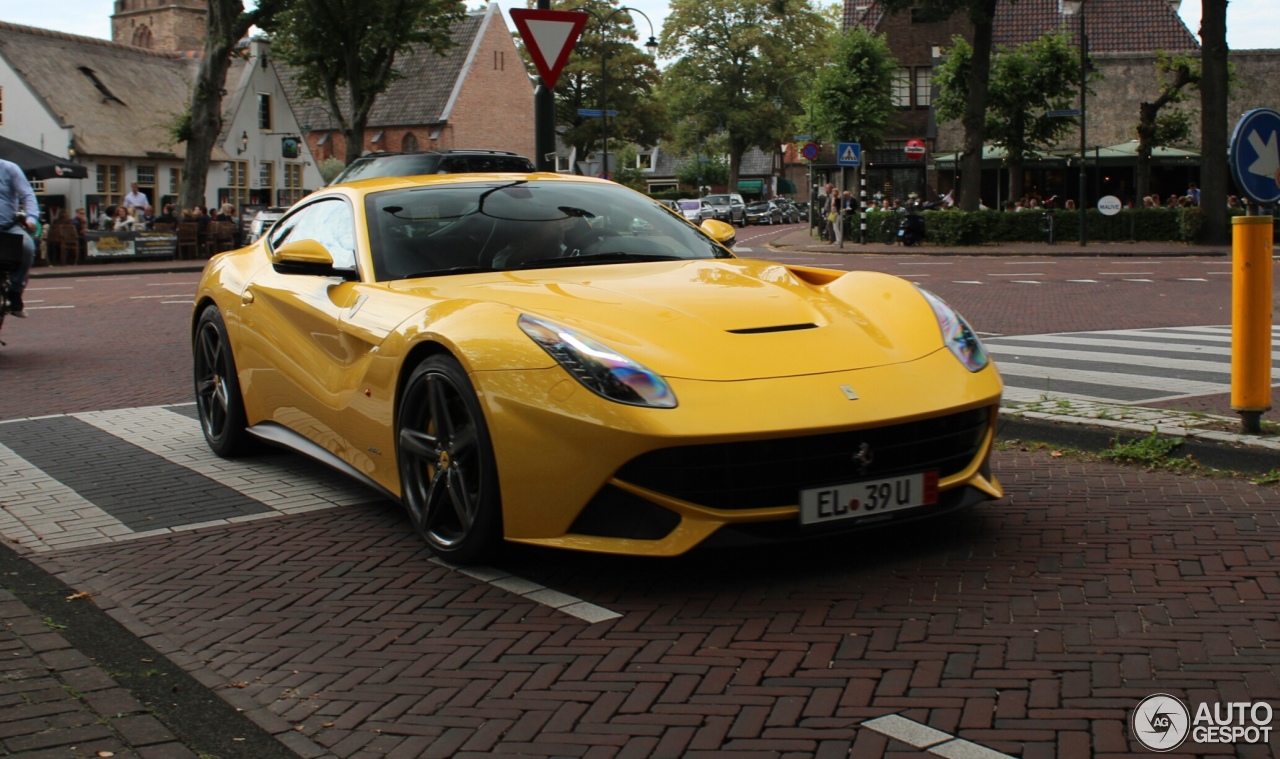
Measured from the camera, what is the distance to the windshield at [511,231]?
5.43 meters

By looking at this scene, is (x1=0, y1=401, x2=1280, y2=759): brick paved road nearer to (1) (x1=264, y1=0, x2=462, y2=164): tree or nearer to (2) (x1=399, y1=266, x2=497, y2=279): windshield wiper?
(2) (x1=399, y1=266, x2=497, y2=279): windshield wiper

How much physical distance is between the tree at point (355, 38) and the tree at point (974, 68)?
53.9 ft

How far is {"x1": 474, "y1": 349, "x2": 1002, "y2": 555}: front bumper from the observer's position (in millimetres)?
4020

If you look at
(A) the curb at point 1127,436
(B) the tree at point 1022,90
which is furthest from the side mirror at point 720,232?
(B) the tree at point 1022,90

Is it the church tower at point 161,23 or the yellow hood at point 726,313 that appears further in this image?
the church tower at point 161,23

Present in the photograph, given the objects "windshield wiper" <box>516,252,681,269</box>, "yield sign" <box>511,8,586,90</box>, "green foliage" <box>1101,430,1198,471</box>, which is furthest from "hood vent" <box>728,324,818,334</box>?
"yield sign" <box>511,8,586,90</box>

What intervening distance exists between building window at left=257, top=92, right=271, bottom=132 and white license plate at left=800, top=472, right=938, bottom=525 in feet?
203

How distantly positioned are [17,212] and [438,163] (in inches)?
197

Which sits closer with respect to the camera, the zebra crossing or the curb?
the curb

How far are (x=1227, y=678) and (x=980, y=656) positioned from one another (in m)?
0.60

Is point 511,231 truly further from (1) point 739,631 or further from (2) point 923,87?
(2) point 923,87

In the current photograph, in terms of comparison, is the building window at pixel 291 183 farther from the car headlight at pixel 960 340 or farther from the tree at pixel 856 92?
the car headlight at pixel 960 340

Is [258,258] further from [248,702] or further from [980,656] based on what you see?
[980,656]

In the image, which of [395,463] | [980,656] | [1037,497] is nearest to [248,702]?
[395,463]
